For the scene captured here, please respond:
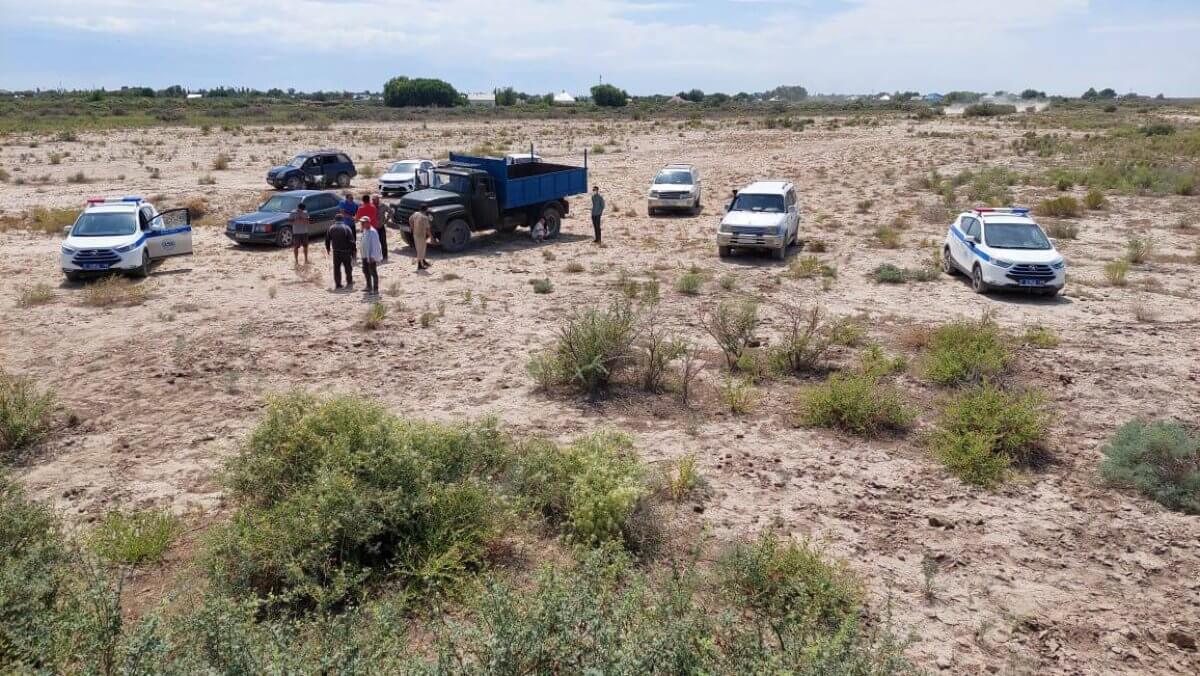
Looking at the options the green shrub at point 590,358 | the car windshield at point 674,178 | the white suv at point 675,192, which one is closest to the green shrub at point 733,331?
the green shrub at point 590,358

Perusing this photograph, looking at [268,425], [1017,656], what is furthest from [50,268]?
[1017,656]

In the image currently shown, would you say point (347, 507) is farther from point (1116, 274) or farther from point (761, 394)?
point (1116, 274)

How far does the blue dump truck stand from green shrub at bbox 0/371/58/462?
34.4ft

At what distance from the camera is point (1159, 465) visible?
740cm

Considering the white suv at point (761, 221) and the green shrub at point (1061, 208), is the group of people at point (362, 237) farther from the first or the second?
the green shrub at point (1061, 208)

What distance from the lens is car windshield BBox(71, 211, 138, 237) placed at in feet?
51.3

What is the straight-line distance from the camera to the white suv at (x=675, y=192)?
79.3ft

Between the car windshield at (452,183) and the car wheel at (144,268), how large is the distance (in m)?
6.86

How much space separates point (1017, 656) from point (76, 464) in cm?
875

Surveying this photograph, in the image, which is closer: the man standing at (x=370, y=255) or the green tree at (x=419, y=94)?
the man standing at (x=370, y=255)

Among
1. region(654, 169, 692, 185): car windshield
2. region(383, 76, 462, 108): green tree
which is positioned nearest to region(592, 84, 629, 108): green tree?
region(383, 76, 462, 108): green tree

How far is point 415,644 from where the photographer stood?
17.1 feet

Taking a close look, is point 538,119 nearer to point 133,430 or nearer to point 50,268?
point 50,268

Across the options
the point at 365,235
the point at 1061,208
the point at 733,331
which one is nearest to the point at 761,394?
the point at 733,331
